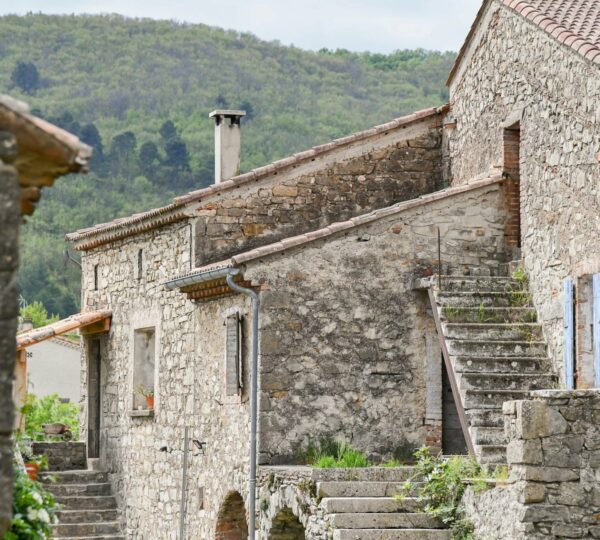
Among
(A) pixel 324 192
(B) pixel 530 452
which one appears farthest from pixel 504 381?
(A) pixel 324 192

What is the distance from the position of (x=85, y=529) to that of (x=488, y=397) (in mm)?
8399

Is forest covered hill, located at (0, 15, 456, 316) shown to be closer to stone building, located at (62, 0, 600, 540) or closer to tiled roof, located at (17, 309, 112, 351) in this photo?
tiled roof, located at (17, 309, 112, 351)

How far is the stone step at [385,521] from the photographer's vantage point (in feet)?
48.4

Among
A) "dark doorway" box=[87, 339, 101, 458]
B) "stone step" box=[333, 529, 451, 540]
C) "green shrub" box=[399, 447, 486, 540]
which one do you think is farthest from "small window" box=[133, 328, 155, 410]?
"stone step" box=[333, 529, 451, 540]

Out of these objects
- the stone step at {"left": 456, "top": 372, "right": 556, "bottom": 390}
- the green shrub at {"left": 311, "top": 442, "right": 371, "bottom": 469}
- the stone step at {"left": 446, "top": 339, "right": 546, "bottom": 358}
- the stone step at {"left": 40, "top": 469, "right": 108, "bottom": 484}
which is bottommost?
the stone step at {"left": 40, "top": 469, "right": 108, "bottom": 484}

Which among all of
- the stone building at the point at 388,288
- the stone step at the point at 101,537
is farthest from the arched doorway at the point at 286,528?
the stone step at the point at 101,537

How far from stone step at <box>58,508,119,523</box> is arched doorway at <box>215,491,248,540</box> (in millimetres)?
3938

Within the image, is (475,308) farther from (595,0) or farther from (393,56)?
(393,56)

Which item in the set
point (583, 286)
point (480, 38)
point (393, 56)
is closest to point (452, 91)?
point (480, 38)

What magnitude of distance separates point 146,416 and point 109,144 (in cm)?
4651

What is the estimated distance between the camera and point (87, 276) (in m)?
24.4

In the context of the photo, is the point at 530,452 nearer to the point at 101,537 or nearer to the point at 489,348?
the point at 489,348

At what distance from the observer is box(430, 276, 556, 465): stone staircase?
15.5 metres

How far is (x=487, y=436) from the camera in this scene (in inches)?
603
